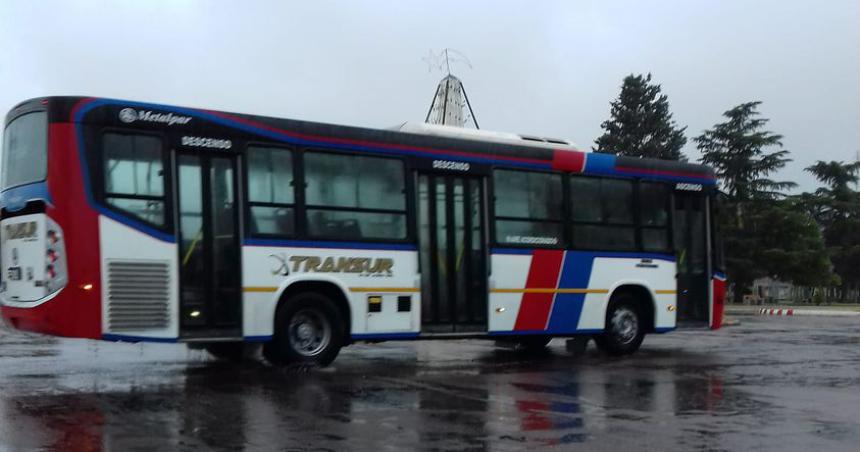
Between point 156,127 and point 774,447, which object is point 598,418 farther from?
point 156,127

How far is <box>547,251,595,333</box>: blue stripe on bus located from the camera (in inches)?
540

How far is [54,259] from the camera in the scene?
984 centimetres

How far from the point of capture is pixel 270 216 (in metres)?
11.2

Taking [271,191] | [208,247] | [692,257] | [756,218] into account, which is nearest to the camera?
[208,247]

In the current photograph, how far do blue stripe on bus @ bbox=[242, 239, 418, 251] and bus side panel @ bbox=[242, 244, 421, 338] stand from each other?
0.09ft

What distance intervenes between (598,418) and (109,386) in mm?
5225

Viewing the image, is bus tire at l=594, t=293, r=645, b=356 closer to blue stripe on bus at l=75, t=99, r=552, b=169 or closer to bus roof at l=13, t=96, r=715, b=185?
bus roof at l=13, t=96, r=715, b=185

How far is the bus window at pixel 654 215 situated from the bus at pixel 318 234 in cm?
4

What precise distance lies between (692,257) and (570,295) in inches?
113

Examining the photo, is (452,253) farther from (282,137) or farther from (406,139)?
(282,137)

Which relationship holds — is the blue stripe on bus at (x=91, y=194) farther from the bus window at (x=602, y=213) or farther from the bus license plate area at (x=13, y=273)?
the bus window at (x=602, y=213)

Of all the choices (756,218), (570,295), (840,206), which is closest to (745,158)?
(756,218)

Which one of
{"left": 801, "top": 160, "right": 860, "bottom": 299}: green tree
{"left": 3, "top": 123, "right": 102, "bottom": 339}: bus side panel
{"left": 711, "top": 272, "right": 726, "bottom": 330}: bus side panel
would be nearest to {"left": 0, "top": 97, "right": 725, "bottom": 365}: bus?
{"left": 3, "top": 123, "right": 102, "bottom": 339}: bus side panel

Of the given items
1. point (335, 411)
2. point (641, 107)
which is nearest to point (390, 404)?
point (335, 411)
